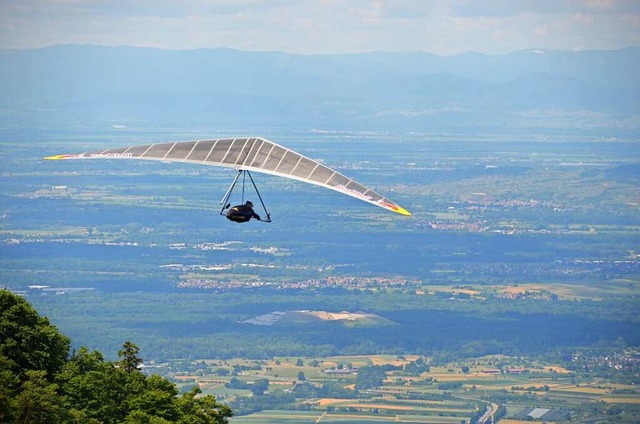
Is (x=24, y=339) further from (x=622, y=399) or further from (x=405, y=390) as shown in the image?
(x=622, y=399)

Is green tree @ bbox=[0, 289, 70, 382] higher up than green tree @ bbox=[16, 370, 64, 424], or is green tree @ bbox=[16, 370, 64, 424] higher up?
green tree @ bbox=[0, 289, 70, 382]

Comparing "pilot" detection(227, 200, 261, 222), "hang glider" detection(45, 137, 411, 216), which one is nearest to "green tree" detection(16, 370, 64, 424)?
"hang glider" detection(45, 137, 411, 216)

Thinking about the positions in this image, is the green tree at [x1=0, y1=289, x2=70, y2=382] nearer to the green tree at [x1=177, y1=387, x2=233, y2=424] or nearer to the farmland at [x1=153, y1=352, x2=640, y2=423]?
the green tree at [x1=177, y1=387, x2=233, y2=424]

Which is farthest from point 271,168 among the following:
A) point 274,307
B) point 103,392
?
point 274,307

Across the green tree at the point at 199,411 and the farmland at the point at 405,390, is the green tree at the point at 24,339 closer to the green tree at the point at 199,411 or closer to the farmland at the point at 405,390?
the green tree at the point at 199,411

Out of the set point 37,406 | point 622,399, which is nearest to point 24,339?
point 37,406
